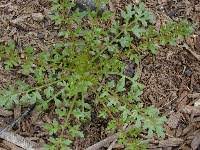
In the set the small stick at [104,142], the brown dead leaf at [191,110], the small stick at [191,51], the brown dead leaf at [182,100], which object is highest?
the small stick at [191,51]

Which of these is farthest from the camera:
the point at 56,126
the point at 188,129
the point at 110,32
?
the point at 110,32

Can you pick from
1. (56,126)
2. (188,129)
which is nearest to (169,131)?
(188,129)

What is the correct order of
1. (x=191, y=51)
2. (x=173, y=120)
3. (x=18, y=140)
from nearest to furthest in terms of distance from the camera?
(x=18, y=140), (x=173, y=120), (x=191, y=51)

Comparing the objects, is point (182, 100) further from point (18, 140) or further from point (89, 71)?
point (18, 140)

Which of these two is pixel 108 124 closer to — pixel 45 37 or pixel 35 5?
pixel 45 37

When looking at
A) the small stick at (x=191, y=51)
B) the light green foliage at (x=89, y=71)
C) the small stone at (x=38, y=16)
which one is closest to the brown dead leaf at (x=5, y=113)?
the light green foliage at (x=89, y=71)

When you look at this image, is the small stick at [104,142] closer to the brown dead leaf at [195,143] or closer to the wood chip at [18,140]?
the wood chip at [18,140]

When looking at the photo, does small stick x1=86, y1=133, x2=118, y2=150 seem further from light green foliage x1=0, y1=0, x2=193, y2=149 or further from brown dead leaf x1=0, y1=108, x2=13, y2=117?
brown dead leaf x1=0, y1=108, x2=13, y2=117

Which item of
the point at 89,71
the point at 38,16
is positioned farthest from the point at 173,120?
the point at 38,16

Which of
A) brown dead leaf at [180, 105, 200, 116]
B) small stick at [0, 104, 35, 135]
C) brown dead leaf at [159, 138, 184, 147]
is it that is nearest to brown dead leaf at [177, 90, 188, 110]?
brown dead leaf at [180, 105, 200, 116]
